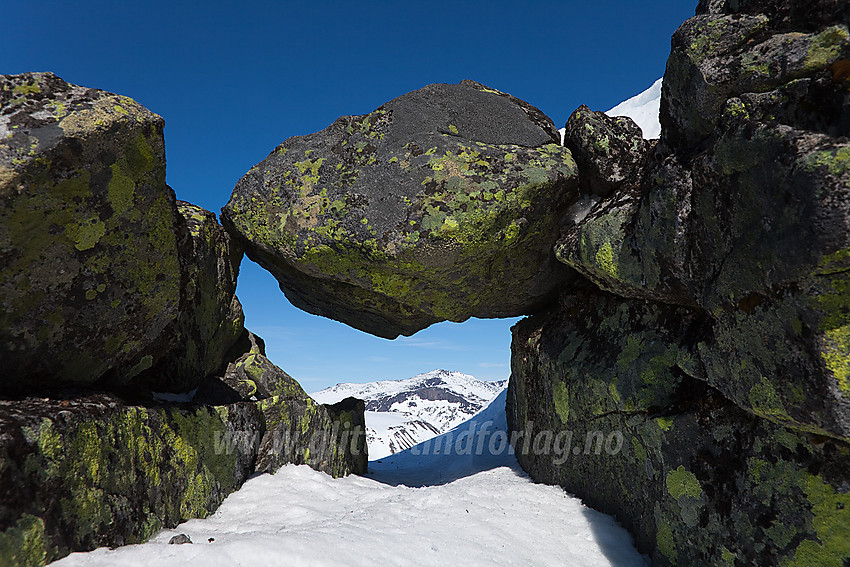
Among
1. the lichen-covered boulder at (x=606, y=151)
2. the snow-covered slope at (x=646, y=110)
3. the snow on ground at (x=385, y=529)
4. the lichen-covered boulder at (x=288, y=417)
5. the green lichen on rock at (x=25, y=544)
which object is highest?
the snow-covered slope at (x=646, y=110)

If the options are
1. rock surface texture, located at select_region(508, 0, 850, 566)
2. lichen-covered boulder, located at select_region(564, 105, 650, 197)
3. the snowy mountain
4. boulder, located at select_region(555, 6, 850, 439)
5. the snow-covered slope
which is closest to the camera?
boulder, located at select_region(555, 6, 850, 439)

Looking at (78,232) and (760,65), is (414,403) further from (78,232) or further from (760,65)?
(760,65)

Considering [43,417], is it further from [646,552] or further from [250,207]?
[646,552]

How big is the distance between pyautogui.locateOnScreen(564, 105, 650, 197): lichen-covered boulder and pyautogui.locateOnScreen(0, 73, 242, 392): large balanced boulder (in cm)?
721

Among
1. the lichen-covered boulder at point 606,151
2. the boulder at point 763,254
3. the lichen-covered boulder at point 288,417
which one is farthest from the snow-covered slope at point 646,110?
the lichen-covered boulder at point 288,417

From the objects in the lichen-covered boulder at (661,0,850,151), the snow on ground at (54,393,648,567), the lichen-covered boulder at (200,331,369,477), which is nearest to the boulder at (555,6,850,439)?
the lichen-covered boulder at (661,0,850,151)

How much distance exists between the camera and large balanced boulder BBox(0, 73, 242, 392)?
192 inches

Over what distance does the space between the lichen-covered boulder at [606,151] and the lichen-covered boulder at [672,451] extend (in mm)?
2161

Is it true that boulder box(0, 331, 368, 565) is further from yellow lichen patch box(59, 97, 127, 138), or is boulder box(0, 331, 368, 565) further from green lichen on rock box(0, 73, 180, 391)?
yellow lichen patch box(59, 97, 127, 138)

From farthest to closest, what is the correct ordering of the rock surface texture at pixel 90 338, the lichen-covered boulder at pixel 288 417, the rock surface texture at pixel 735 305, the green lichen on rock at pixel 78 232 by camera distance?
the lichen-covered boulder at pixel 288 417 < the green lichen on rock at pixel 78 232 < the rock surface texture at pixel 90 338 < the rock surface texture at pixel 735 305

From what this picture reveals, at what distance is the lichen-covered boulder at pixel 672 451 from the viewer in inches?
179

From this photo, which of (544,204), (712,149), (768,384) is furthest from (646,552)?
(544,204)

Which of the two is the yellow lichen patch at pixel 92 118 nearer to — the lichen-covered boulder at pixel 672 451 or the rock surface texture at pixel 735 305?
the rock surface texture at pixel 735 305

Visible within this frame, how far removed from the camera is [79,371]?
5867mm
